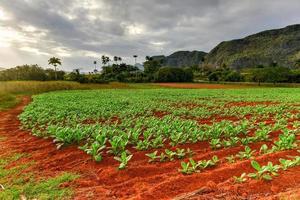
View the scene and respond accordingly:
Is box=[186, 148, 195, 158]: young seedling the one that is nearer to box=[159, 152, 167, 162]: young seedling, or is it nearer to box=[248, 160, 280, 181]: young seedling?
box=[159, 152, 167, 162]: young seedling

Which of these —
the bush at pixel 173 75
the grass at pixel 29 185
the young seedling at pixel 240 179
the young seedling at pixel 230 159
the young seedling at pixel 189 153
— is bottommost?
the bush at pixel 173 75

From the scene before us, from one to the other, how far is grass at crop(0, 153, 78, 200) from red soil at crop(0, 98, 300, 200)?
213mm

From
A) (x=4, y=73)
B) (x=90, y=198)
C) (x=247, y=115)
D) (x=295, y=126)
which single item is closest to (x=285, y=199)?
(x=90, y=198)

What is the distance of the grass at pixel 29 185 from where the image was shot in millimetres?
4367

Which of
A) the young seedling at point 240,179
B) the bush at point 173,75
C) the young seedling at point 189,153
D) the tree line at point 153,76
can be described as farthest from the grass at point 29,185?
the bush at point 173,75

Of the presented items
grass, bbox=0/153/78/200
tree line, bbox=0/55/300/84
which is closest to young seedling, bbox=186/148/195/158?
grass, bbox=0/153/78/200

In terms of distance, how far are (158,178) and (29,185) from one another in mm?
2359

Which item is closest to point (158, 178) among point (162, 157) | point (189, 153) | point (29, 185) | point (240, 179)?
point (162, 157)

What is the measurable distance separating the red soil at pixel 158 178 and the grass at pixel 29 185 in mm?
213

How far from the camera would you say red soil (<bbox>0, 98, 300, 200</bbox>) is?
12.6ft

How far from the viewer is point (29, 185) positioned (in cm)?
479

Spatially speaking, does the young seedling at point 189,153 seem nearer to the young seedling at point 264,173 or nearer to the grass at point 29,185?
the young seedling at point 264,173

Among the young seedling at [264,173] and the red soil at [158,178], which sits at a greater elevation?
the young seedling at [264,173]

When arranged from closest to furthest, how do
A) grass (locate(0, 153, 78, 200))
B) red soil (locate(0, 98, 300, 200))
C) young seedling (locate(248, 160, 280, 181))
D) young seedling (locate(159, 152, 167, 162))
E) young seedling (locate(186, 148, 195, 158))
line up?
red soil (locate(0, 98, 300, 200))
young seedling (locate(248, 160, 280, 181))
grass (locate(0, 153, 78, 200))
young seedling (locate(159, 152, 167, 162))
young seedling (locate(186, 148, 195, 158))
